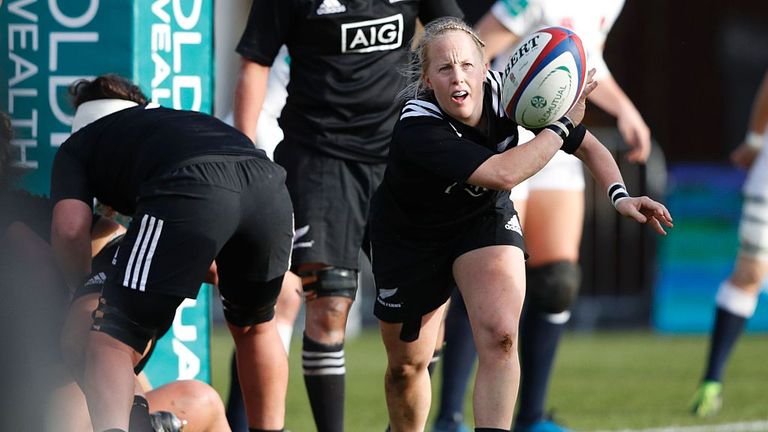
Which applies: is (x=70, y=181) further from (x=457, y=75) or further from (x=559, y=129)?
(x=559, y=129)

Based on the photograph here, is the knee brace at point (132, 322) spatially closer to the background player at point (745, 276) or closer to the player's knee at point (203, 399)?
the player's knee at point (203, 399)

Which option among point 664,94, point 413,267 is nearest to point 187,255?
point 413,267

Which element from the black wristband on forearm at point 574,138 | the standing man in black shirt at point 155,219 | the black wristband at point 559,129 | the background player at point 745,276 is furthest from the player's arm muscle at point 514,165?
the background player at point 745,276

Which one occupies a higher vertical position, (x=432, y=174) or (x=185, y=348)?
(x=432, y=174)

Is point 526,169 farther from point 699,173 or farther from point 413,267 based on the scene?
point 699,173

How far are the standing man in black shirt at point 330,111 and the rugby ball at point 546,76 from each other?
1.30 m

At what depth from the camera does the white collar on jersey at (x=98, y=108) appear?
4.95 metres

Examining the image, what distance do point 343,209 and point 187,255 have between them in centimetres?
154

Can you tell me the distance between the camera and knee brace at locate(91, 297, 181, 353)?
175 inches

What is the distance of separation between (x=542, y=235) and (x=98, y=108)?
2.62 m

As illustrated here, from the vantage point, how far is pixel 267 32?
19.2 feet

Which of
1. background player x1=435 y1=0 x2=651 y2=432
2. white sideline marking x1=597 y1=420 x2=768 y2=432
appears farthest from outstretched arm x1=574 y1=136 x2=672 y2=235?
white sideline marking x1=597 y1=420 x2=768 y2=432

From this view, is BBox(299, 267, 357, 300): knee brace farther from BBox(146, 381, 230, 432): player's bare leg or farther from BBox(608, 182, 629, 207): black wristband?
BBox(608, 182, 629, 207): black wristband

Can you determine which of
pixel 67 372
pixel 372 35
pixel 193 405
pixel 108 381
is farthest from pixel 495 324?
pixel 372 35
